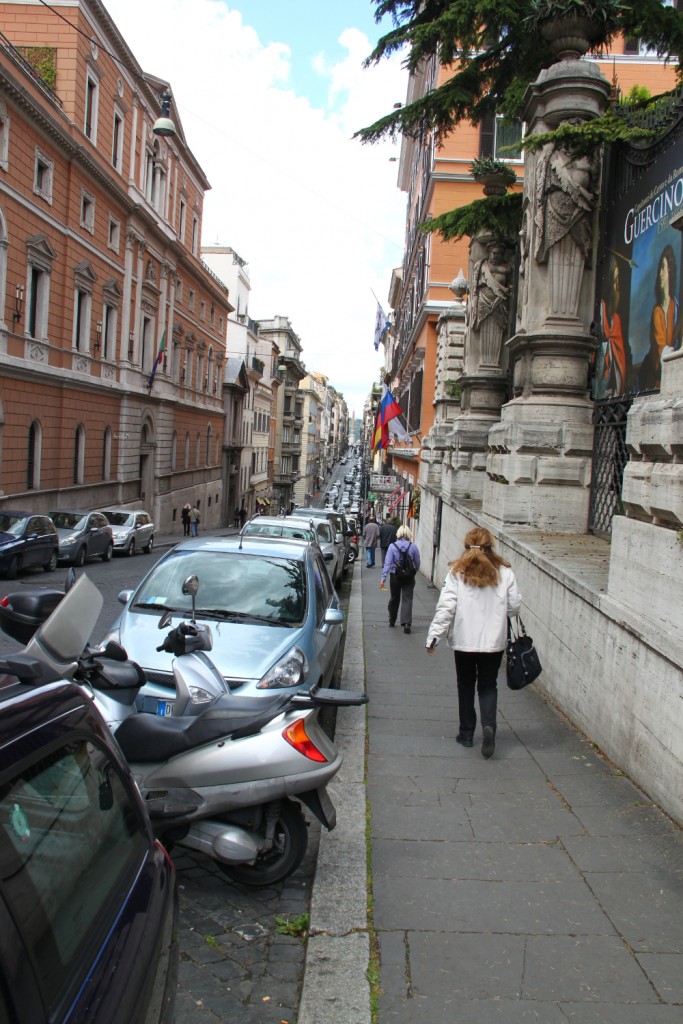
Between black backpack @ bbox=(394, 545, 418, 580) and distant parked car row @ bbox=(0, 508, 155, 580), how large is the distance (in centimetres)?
971

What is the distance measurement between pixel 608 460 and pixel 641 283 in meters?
1.89

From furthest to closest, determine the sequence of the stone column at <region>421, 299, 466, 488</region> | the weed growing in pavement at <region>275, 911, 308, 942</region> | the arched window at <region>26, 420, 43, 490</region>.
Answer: the arched window at <region>26, 420, 43, 490</region> < the stone column at <region>421, 299, 466, 488</region> < the weed growing in pavement at <region>275, 911, 308, 942</region>

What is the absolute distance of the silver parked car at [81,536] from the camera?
73.9 ft

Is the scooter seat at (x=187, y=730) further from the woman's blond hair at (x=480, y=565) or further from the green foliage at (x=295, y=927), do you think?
the woman's blond hair at (x=480, y=565)

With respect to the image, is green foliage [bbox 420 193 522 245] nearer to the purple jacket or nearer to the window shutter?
the purple jacket

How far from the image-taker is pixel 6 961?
153 cm

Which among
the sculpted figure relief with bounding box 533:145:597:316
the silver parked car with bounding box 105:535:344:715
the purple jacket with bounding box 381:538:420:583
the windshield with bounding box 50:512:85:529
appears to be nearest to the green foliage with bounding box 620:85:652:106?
the sculpted figure relief with bounding box 533:145:597:316

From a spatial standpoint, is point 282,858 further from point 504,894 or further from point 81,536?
point 81,536

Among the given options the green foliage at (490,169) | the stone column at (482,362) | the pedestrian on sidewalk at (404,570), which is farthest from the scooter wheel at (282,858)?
the green foliage at (490,169)

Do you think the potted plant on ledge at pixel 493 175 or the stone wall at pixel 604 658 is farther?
the potted plant on ledge at pixel 493 175

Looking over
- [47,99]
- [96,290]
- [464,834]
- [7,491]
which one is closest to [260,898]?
[464,834]

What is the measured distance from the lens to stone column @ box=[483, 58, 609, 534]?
31.6 ft

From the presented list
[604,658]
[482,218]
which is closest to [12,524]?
[482,218]

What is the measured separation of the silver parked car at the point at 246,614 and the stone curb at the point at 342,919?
746mm
